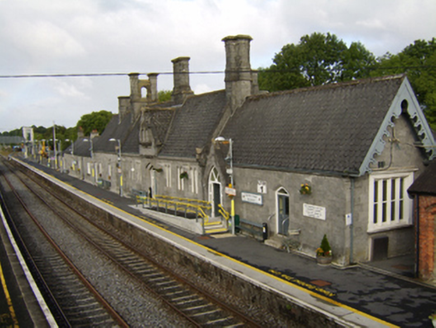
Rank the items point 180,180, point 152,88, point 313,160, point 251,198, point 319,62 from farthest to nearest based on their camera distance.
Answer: point 319,62 → point 152,88 → point 180,180 → point 251,198 → point 313,160

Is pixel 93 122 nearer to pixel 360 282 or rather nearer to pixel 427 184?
pixel 360 282

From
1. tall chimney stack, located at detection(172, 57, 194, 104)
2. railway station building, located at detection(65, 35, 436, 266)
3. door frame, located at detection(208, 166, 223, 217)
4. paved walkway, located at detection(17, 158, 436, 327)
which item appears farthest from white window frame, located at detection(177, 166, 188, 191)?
paved walkway, located at detection(17, 158, 436, 327)

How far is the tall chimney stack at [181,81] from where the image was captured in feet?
113

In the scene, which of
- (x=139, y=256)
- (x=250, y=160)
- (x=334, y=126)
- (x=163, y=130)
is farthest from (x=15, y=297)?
(x=163, y=130)

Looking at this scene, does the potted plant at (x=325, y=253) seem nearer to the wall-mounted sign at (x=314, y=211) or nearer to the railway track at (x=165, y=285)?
the wall-mounted sign at (x=314, y=211)

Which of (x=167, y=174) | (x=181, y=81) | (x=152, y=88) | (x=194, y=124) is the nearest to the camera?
(x=194, y=124)

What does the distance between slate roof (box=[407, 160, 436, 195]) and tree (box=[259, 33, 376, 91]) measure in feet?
131

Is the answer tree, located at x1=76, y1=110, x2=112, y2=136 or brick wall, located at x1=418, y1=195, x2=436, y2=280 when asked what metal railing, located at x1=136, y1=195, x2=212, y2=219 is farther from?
tree, located at x1=76, y1=110, x2=112, y2=136

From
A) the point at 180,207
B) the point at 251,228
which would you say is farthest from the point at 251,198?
→ the point at 180,207

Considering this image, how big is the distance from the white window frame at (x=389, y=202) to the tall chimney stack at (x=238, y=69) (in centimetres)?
1203

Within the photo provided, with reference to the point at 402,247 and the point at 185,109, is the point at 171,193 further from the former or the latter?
the point at 402,247

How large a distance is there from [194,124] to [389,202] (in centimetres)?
1642

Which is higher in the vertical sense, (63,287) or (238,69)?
(238,69)

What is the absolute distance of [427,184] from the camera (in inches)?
549
